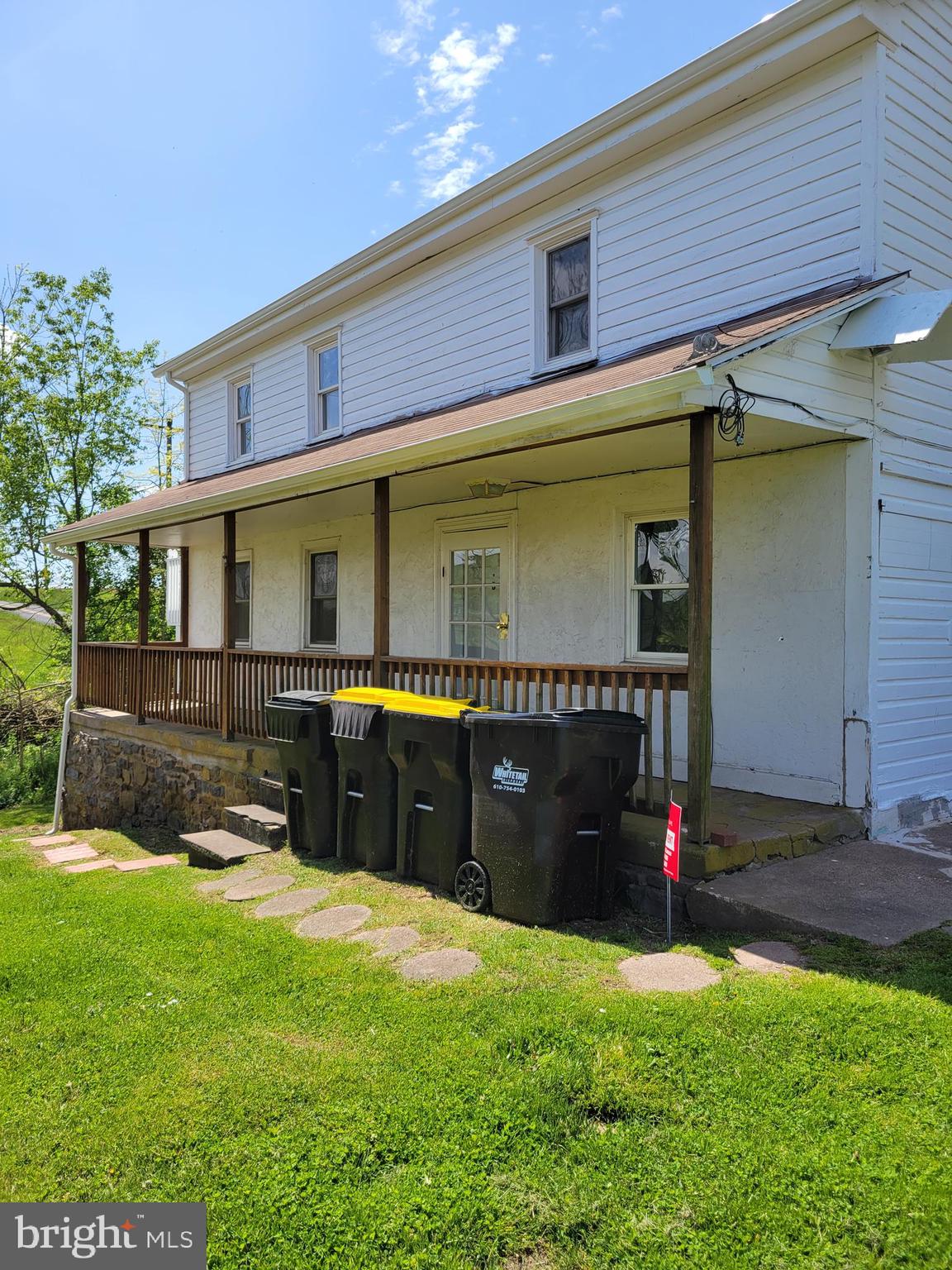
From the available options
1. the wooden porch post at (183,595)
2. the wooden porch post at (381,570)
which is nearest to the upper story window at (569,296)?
Result: the wooden porch post at (381,570)

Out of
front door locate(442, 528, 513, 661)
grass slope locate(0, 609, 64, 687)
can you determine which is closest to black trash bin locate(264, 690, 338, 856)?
front door locate(442, 528, 513, 661)

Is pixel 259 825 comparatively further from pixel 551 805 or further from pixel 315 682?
pixel 551 805

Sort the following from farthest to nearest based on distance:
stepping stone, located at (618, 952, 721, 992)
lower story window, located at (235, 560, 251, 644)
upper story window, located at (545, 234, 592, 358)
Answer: lower story window, located at (235, 560, 251, 644), upper story window, located at (545, 234, 592, 358), stepping stone, located at (618, 952, 721, 992)

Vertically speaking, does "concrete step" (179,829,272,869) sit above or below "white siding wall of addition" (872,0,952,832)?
below

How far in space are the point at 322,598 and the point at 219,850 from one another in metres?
5.56

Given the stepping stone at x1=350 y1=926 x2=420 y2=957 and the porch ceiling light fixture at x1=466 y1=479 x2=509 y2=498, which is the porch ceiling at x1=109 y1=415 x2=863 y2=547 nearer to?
the porch ceiling light fixture at x1=466 y1=479 x2=509 y2=498

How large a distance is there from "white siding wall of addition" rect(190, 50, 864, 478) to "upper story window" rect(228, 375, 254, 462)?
10.4 feet

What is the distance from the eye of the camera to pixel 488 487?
770 cm

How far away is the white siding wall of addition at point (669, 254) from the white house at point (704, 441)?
0.03 meters

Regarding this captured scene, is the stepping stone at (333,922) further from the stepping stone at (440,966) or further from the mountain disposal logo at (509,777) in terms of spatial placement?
the mountain disposal logo at (509,777)

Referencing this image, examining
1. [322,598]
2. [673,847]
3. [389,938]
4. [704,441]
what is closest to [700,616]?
[704,441]

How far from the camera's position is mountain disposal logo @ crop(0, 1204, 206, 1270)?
229 cm

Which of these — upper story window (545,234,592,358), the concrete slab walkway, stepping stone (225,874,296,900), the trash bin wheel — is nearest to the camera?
the concrete slab walkway

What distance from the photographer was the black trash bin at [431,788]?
5.20m
